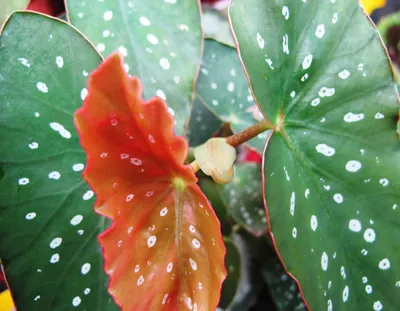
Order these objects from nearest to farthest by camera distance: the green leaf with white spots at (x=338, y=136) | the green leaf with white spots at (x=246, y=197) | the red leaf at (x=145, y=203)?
1. the red leaf at (x=145, y=203)
2. the green leaf with white spots at (x=338, y=136)
3. the green leaf with white spots at (x=246, y=197)

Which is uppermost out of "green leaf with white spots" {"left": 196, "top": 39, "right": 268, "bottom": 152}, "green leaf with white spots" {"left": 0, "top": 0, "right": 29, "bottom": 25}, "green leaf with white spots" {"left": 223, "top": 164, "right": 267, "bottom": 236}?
"green leaf with white spots" {"left": 0, "top": 0, "right": 29, "bottom": 25}

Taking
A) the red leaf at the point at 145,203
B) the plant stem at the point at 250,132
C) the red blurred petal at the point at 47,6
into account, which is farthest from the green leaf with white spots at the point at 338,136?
the red blurred petal at the point at 47,6

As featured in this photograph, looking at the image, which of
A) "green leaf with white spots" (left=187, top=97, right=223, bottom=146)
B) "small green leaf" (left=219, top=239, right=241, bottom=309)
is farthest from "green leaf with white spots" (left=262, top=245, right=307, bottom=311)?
"green leaf with white spots" (left=187, top=97, right=223, bottom=146)

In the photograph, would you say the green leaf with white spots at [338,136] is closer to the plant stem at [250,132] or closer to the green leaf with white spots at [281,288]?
the plant stem at [250,132]

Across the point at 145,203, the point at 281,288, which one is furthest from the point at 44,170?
the point at 281,288

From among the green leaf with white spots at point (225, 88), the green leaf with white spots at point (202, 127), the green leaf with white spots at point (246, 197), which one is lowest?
the green leaf with white spots at point (246, 197)

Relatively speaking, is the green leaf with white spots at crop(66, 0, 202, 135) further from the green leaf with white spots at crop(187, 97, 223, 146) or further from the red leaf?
the green leaf with white spots at crop(187, 97, 223, 146)
